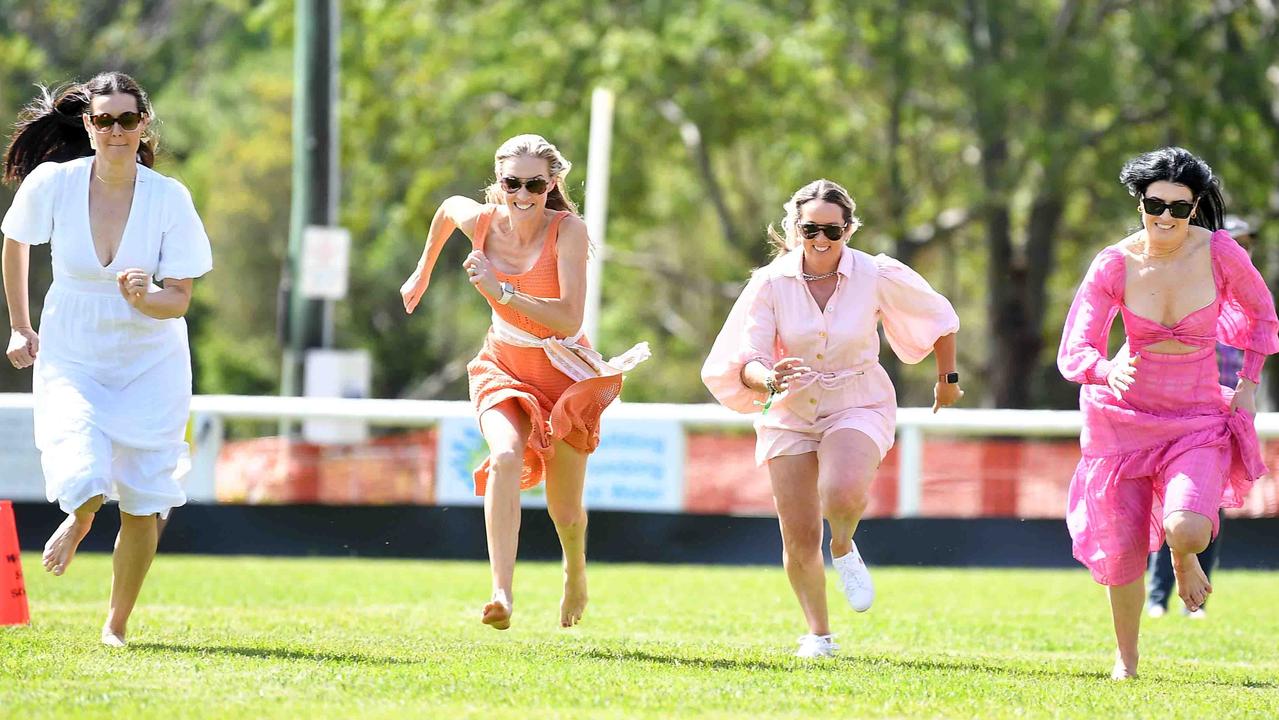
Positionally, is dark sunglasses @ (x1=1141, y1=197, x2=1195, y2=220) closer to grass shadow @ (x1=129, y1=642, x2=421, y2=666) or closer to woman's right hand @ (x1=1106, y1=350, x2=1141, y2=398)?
woman's right hand @ (x1=1106, y1=350, x2=1141, y2=398)

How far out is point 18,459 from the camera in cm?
1368

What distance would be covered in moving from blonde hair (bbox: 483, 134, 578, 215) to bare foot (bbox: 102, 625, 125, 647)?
7.36 feet

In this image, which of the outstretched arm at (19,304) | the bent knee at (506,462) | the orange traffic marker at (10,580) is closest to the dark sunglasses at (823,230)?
the bent knee at (506,462)

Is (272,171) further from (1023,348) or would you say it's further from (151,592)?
(151,592)

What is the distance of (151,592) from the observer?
1045cm

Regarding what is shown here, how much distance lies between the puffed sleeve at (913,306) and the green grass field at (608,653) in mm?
1303

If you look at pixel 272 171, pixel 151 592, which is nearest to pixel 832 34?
pixel 151 592

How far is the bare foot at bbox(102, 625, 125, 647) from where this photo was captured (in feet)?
23.7

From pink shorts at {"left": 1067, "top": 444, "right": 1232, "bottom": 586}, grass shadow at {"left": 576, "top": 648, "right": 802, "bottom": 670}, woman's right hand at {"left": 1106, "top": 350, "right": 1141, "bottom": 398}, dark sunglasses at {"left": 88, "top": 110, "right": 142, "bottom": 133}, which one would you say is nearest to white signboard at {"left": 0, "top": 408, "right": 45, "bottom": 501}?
dark sunglasses at {"left": 88, "top": 110, "right": 142, "bottom": 133}

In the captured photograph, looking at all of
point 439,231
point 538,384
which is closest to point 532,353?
point 538,384

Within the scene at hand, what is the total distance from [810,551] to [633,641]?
103cm

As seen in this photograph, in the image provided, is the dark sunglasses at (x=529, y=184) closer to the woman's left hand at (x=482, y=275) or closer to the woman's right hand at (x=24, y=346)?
the woman's left hand at (x=482, y=275)

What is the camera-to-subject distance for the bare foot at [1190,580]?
688 centimetres

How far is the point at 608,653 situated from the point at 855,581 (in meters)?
1.01
